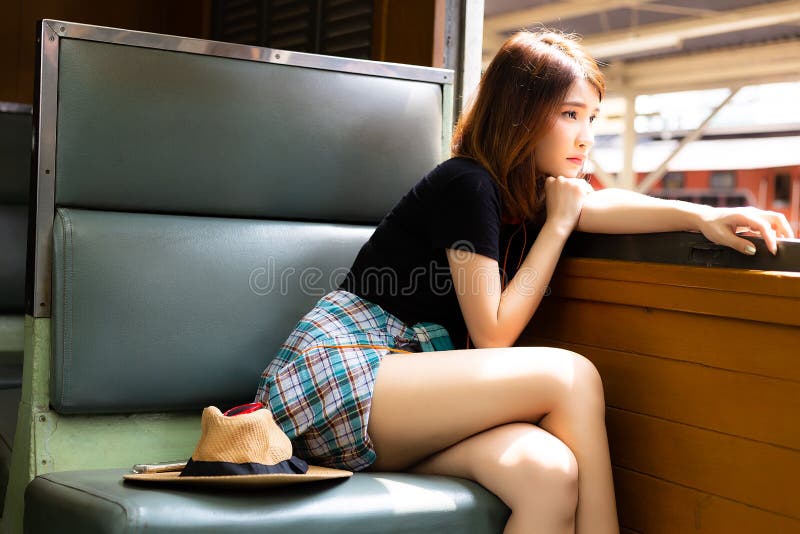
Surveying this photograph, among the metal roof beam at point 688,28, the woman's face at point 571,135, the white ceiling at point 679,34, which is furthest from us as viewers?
the white ceiling at point 679,34

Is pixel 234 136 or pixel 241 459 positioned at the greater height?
pixel 234 136

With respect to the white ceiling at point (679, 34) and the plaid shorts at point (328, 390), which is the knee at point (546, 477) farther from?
the white ceiling at point (679, 34)

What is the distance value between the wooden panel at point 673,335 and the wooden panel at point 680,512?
8.0 inches

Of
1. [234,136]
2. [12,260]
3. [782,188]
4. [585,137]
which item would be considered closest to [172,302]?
[234,136]

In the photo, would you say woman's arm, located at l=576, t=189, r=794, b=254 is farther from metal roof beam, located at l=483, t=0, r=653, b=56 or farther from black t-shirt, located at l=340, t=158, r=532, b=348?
metal roof beam, located at l=483, t=0, r=653, b=56

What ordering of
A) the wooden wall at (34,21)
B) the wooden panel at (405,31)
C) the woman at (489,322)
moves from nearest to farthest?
the woman at (489,322) < the wooden panel at (405,31) < the wooden wall at (34,21)

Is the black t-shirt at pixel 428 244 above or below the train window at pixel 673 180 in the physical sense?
below

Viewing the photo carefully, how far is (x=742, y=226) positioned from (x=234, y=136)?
960 millimetres

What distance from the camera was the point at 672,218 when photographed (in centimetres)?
141

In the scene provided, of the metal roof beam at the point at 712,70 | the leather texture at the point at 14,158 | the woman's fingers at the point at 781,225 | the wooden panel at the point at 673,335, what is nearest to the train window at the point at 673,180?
the metal roof beam at the point at 712,70

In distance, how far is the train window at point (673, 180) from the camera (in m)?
9.13

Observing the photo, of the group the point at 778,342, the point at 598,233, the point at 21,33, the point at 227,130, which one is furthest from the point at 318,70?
the point at 21,33

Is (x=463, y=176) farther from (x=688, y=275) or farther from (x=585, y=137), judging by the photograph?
(x=688, y=275)

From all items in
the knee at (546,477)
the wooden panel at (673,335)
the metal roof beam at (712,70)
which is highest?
the metal roof beam at (712,70)
